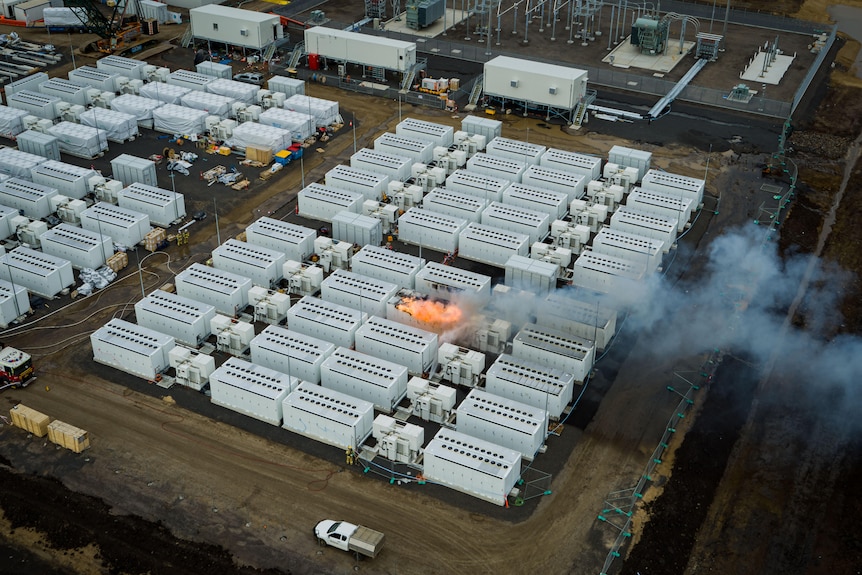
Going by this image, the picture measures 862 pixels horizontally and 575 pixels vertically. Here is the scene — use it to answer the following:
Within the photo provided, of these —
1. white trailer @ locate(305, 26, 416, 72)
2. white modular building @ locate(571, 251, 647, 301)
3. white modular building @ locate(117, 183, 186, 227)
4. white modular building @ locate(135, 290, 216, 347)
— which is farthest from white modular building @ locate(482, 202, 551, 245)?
white trailer @ locate(305, 26, 416, 72)

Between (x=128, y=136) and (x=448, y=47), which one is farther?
(x=448, y=47)

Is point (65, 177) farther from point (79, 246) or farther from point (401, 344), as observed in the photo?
point (401, 344)

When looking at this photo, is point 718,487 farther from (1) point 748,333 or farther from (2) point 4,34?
(2) point 4,34

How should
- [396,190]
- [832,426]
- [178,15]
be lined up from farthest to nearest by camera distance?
[178,15], [396,190], [832,426]

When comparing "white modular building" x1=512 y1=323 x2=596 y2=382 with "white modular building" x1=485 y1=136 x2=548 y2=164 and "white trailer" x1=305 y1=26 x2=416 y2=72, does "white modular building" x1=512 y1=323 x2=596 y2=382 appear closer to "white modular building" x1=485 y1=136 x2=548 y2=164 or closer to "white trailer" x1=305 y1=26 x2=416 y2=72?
"white modular building" x1=485 y1=136 x2=548 y2=164

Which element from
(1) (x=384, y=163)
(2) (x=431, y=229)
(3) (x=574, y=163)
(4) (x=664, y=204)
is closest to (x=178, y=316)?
(2) (x=431, y=229)

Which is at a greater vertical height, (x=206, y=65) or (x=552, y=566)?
(x=206, y=65)

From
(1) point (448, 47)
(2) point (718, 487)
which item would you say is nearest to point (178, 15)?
(1) point (448, 47)
